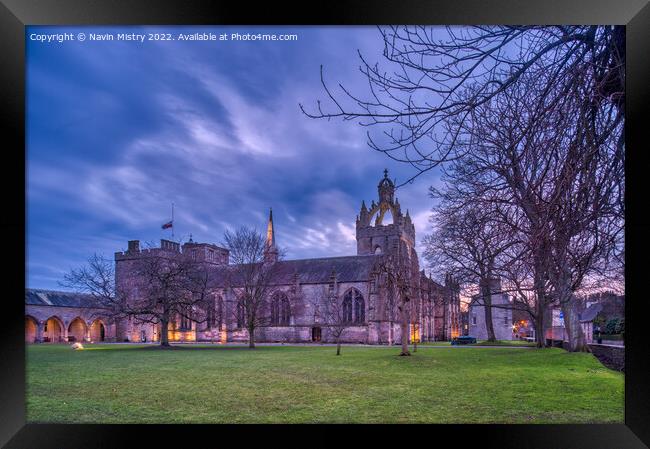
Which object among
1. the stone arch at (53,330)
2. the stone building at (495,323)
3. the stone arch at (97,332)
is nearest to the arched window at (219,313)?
the stone arch at (97,332)

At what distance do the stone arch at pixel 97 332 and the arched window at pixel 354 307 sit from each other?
64.0 ft

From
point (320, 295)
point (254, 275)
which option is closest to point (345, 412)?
point (254, 275)

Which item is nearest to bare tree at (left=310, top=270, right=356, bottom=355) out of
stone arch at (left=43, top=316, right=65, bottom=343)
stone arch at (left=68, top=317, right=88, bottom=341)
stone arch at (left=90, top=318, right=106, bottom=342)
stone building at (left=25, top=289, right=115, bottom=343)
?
stone building at (left=25, top=289, right=115, bottom=343)

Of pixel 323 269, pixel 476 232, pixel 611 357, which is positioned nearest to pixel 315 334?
pixel 323 269

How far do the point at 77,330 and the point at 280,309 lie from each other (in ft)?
53.4

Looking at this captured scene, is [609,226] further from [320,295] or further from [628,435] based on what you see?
[320,295]

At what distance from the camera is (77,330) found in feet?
128

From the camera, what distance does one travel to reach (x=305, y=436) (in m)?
5.88

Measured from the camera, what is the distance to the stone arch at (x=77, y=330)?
38.2 meters

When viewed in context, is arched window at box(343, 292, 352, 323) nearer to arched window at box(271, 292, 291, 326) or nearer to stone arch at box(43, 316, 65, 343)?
arched window at box(271, 292, 291, 326)

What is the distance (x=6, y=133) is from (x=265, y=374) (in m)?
8.78

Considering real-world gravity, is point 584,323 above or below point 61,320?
below

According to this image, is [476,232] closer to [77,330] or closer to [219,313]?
[219,313]
